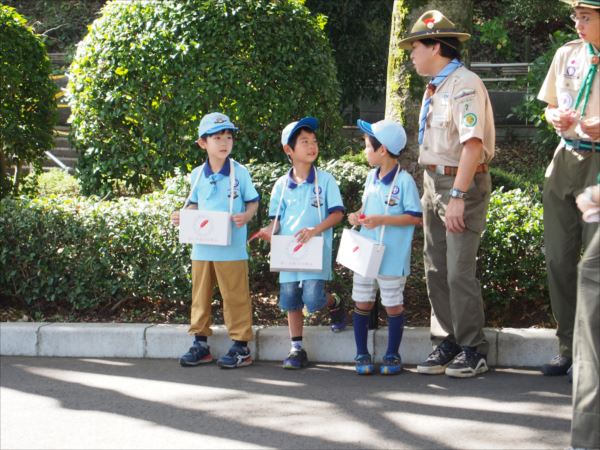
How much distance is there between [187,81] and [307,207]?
242cm

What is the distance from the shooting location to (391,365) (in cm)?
629

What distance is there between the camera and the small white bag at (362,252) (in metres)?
6.16

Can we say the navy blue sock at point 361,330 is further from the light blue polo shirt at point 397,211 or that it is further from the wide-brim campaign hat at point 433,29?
the wide-brim campaign hat at point 433,29

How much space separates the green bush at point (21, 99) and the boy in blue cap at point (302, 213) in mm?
3679

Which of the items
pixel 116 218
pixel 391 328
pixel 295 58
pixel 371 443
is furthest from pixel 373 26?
pixel 371 443

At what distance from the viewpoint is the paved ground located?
5.09 m

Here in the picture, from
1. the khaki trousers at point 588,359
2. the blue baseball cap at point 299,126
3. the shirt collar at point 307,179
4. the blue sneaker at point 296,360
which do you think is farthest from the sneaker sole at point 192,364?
the khaki trousers at point 588,359

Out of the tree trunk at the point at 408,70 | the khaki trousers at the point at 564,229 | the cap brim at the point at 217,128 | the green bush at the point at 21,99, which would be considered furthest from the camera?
the green bush at the point at 21,99

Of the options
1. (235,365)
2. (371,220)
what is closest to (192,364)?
(235,365)

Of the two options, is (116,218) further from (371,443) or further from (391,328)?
(371,443)

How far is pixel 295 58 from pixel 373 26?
7.23 meters

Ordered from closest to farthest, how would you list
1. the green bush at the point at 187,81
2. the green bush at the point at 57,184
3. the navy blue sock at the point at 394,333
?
1. the navy blue sock at the point at 394,333
2. the green bush at the point at 187,81
3. the green bush at the point at 57,184

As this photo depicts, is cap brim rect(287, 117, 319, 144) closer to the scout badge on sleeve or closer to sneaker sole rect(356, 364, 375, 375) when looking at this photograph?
the scout badge on sleeve

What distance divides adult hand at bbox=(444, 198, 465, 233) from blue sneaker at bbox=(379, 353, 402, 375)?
0.88m
